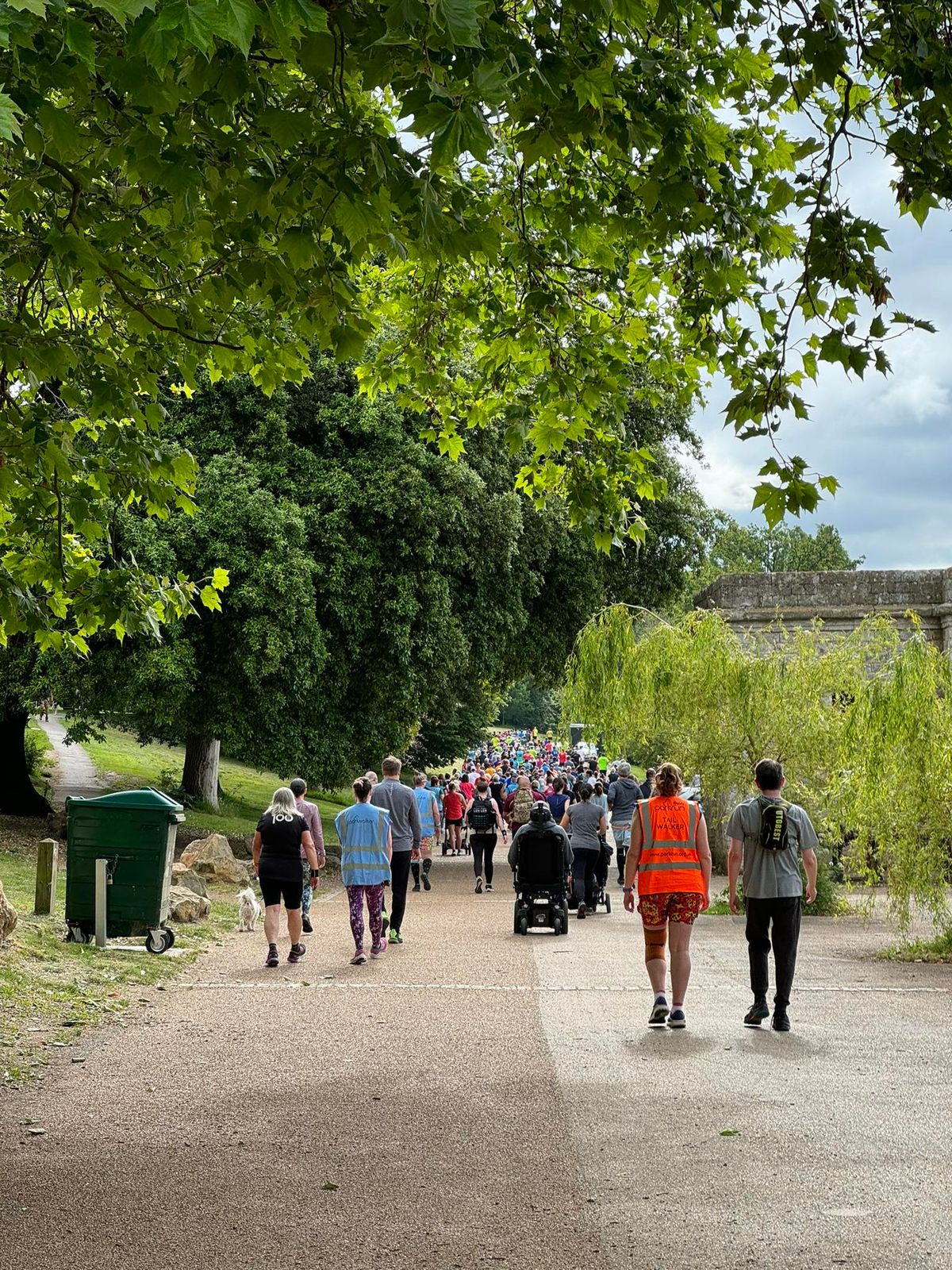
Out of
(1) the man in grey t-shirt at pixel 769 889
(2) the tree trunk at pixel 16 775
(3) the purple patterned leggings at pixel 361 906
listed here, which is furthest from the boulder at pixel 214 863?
(1) the man in grey t-shirt at pixel 769 889

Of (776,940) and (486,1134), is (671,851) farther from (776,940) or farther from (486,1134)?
(486,1134)

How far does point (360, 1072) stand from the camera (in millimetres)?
8500

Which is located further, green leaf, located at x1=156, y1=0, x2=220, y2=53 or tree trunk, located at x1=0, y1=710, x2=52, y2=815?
tree trunk, located at x1=0, y1=710, x2=52, y2=815

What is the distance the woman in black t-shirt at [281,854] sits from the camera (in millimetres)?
13266

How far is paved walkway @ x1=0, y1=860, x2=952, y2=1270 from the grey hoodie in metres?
11.1

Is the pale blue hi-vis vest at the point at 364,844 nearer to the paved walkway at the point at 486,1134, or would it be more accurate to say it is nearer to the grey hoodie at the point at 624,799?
the paved walkway at the point at 486,1134

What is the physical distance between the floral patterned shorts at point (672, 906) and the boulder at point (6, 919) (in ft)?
18.3

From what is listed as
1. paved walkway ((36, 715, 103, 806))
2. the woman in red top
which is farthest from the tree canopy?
the woman in red top

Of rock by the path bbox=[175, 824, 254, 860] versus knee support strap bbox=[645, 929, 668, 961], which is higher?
knee support strap bbox=[645, 929, 668, 961]

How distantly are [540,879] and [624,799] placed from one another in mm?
7463

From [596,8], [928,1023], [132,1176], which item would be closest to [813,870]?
[928,1023]

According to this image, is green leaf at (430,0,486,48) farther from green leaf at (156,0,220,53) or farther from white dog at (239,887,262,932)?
white dog at (239,887,262,932)

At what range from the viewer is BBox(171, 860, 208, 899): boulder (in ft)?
58.4

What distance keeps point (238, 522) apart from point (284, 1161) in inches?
714
